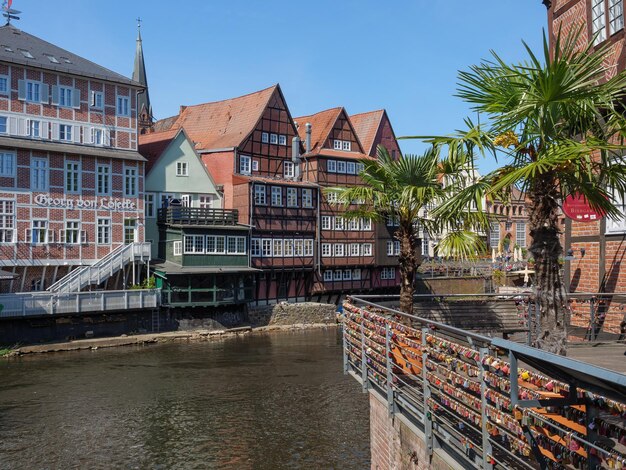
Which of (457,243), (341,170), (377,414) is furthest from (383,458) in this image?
(341,170)

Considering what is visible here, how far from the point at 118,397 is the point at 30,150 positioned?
18.3 metres

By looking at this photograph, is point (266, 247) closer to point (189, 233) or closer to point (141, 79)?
point (189, 233)

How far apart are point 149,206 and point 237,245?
5.97 meters

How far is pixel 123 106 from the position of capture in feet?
127

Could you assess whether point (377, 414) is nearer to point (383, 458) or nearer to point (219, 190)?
point (383, 458)

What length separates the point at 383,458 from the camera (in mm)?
8391

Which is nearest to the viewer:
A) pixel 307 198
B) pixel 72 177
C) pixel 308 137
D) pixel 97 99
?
pixel 72 177

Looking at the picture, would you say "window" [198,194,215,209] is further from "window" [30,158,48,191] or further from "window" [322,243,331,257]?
"window" [30,158,48,191]

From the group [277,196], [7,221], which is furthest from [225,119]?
[7,221]

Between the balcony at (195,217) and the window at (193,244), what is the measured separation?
2.55ft

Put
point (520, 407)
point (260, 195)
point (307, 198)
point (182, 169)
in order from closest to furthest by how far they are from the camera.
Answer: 1. point (520, 407)
2. point (182, 169)
3. point (260, 195)
4. point (307, 198)

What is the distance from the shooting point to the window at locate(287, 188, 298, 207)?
4450 centimetres

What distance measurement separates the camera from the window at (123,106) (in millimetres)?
38594

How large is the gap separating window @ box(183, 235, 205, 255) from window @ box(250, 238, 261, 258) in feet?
13.2
